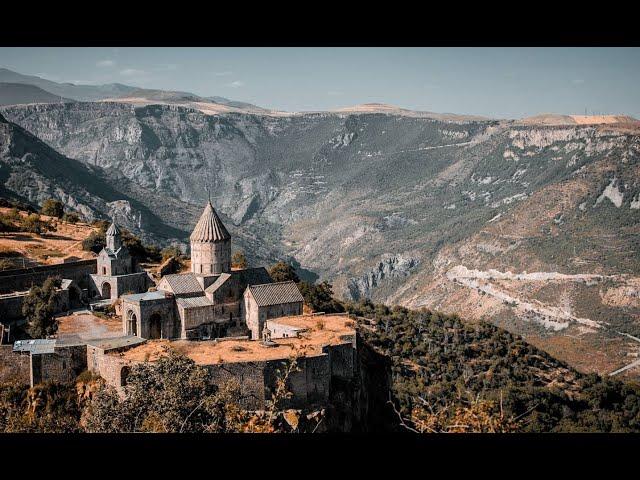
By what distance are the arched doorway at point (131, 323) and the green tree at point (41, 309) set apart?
10.1ft

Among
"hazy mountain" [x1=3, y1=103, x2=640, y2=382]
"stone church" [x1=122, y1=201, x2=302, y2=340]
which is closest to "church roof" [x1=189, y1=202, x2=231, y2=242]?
"stone church" [x1=122, y1=201, x2=302, y2=340]

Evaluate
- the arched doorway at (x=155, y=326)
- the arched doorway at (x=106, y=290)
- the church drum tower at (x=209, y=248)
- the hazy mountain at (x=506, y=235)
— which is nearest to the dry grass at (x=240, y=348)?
the arched doorway at (x=155, y=326)

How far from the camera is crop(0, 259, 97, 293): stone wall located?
3500cm

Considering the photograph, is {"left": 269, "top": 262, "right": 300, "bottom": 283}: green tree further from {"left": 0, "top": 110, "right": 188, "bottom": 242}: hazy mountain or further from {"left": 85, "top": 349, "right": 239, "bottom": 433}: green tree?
{"left": 0, "top": 110, "right": 188, "bottom": 242}: hazy mountain

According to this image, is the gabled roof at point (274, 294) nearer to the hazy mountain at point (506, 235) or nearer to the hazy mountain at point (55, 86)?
the hazy mountain at point (55, 86)

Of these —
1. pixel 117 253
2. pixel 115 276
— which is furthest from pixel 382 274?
pixel 115 276

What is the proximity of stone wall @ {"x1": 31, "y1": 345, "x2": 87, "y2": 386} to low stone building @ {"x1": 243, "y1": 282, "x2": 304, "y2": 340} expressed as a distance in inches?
306

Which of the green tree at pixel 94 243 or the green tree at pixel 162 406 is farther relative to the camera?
the green tree at pixel 94 243

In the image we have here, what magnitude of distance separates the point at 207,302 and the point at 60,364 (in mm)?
7431

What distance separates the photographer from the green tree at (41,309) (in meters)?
29.4

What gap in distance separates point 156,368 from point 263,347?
8260 millimetres
